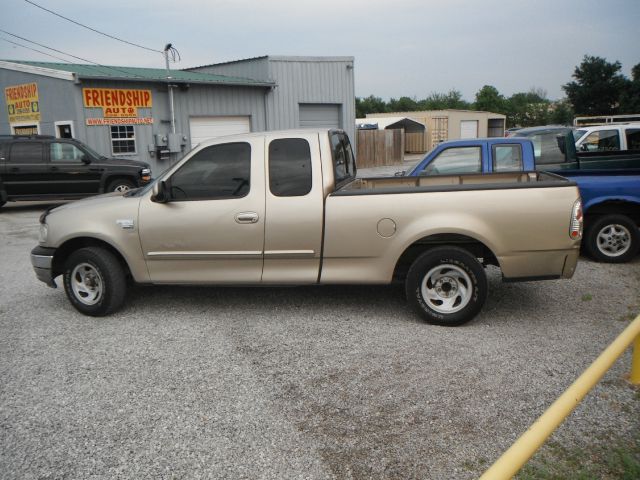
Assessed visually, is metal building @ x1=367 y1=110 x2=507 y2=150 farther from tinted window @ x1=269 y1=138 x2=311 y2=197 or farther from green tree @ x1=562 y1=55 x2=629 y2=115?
tinted window @ x1=269 y1=138 x2=311 y2=197

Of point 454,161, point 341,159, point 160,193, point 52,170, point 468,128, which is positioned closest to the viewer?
point 160,193

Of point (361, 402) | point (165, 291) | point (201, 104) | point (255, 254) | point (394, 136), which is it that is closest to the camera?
point (361, 402)

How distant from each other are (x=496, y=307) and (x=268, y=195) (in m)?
2.65

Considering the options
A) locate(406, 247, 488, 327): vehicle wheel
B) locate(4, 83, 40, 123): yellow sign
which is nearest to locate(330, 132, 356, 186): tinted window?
locate(406, 247, 488, 327): vehicle wheel

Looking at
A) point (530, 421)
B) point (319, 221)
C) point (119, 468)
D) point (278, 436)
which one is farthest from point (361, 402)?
point (319, 221)

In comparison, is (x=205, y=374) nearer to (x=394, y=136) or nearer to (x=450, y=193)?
(x=450, y=193)

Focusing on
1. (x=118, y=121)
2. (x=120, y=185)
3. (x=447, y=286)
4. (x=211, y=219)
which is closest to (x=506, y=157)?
(x=447, y=286)

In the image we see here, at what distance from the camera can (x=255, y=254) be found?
18.5ft

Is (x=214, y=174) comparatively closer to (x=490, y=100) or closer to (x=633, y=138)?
(x=633, y=138)

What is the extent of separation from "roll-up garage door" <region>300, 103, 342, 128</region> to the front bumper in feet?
63.6

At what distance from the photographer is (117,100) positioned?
754 inches

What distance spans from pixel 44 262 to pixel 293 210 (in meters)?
2.74

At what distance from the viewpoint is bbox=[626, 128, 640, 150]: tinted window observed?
40.7 ft

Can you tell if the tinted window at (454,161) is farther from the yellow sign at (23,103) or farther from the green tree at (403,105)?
the green tree at (403,105)
